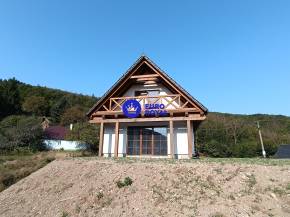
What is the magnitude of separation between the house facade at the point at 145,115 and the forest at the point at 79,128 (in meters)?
11.4

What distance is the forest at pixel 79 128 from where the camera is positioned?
28202mm

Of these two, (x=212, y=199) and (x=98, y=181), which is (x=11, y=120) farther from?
(x=212, y=199)

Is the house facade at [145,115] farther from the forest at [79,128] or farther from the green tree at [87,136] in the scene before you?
the forest at [79,128]

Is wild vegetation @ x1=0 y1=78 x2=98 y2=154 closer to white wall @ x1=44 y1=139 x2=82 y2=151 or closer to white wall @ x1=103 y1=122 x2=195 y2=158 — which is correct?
white wall @ x1=44 y1=139 x2=82 y2=151

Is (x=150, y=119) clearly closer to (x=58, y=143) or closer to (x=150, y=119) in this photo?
(x=150, y=119)

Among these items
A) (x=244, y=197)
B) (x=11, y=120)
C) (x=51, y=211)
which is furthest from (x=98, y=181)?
(x=11, y=120)

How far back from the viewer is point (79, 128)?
3123 cm

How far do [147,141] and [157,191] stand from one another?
838cm

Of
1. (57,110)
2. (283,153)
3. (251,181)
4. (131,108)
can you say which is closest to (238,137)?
(283,153)

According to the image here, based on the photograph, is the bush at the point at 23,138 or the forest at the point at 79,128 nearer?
the bush at the point at 23,138

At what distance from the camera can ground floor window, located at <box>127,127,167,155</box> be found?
17109mm

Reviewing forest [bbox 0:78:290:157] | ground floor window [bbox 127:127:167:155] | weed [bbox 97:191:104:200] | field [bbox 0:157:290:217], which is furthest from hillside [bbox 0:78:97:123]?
weed [bbox 97:191:104:200]

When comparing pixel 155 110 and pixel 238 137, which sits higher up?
pixel 155 110

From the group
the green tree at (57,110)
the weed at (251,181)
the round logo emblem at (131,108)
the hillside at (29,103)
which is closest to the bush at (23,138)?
the round logo emblem at (131,108)
